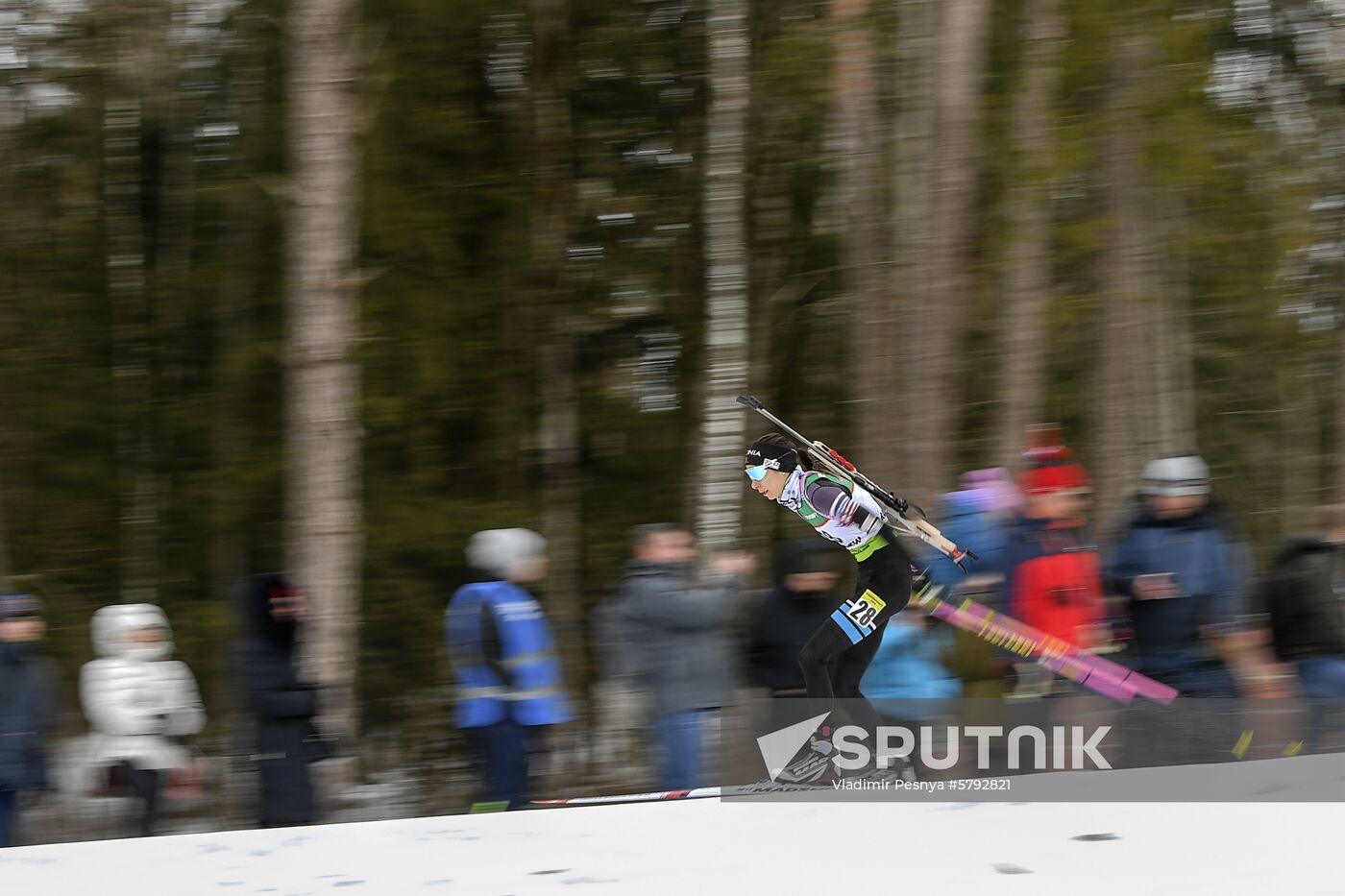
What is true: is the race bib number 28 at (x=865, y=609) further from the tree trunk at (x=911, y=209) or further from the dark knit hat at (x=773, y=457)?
the tree trunk at (x=911, y=209)

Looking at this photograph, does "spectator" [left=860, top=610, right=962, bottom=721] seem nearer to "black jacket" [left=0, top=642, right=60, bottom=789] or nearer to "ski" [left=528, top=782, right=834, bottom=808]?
"ski" [left=528, top=782, right=834, bottom=808]

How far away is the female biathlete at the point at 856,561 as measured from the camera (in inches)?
194

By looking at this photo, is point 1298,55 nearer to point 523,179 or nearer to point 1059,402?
point 1059,402

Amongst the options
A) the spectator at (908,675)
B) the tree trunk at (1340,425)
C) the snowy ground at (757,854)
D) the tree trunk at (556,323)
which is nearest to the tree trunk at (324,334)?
the snowy ground at (757,854)

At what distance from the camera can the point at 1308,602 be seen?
5.53 meters

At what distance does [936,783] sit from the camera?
17.6ft

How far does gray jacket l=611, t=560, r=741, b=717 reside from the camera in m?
5.65

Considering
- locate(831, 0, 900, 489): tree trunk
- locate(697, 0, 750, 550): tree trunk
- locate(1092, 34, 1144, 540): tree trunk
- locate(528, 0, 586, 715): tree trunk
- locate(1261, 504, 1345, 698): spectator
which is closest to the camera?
locate(1261, 504, 1345, 698): spectator

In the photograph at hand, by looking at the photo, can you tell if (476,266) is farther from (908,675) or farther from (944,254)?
(908,675)

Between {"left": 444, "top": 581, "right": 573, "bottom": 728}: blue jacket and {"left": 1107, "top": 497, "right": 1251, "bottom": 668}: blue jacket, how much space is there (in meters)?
2.53

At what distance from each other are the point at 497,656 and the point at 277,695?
970 mm

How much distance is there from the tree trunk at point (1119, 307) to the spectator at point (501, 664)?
5.71 meters

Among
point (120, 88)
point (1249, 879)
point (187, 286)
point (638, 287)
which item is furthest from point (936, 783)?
point (120, 88)

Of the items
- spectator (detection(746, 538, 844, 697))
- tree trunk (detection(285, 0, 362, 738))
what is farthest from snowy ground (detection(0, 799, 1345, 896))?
tree trunk (detection(285, 0, 362, 738))
